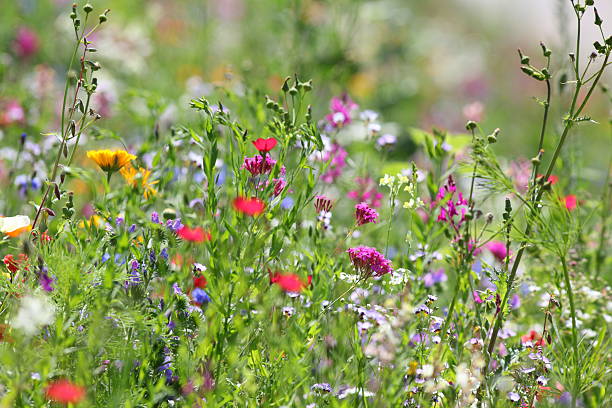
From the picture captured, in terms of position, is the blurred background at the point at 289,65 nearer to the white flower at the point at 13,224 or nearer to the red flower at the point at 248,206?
the white flower at the point at 13,224

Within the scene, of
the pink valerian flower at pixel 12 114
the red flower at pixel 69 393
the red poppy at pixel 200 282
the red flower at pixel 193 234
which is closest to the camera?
the red flower at pixel 69 393

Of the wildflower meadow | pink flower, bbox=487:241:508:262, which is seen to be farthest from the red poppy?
pink flower, bbox=487:241:508:262

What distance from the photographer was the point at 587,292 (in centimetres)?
209

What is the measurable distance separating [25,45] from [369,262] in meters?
2.99

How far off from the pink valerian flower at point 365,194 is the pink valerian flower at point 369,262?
70cm

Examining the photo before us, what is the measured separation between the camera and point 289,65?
3.62 metres

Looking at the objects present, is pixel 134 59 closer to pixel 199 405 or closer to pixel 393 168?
pixel 393 168

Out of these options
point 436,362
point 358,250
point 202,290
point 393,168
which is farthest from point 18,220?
point 393,168

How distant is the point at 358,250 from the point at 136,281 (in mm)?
516

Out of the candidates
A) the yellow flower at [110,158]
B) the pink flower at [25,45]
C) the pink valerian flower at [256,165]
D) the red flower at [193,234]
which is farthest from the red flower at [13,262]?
the pink flower at [25,45]

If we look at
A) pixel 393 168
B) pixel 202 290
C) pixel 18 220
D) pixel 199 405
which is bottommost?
pixel 199 405

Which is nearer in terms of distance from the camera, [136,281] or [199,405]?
[199,405]

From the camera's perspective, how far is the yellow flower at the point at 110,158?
171 cm

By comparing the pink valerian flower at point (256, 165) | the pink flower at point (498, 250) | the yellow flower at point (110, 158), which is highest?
the yellow flower at point (110, 158)
